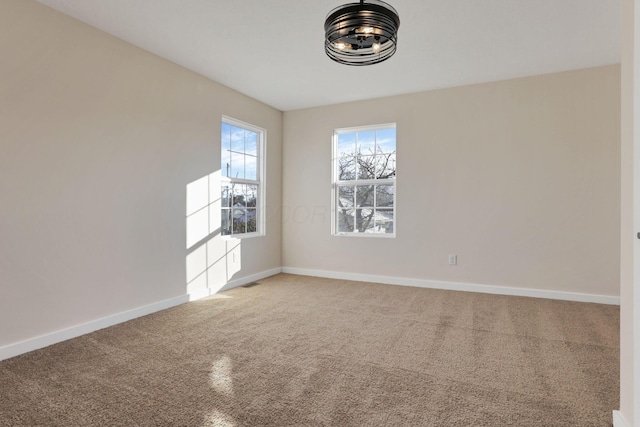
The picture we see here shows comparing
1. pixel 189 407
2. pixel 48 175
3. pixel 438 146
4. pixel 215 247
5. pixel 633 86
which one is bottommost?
pixel 189 407

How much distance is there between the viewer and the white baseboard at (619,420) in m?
1.52

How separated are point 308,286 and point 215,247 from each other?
4.29 feet

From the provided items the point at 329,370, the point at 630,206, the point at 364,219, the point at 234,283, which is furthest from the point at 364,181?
the point at 630,206

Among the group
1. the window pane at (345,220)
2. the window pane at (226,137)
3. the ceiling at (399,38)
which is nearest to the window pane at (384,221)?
the window pane at (345,220)

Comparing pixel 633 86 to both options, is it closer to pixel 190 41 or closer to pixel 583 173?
pixel 583 173

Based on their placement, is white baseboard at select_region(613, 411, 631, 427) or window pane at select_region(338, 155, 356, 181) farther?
window pane at select_region(338, 155, 356, 181)

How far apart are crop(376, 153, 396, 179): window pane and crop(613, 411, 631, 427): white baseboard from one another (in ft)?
11.7

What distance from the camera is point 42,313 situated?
2.59 m

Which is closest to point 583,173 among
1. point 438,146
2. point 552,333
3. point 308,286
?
point 438,146

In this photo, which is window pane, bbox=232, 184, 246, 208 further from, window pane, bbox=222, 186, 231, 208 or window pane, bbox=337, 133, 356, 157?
window pane, bbox=337, 133, 356, 157

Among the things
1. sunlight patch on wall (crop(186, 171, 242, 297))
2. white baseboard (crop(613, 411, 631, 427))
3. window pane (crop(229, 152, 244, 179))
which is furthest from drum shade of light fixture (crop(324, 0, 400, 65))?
window pane (crop(229, 152, 244, 179))

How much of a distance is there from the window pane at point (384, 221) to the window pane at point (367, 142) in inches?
34.9

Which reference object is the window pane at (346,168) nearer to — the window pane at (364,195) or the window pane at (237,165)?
the window pane at (364,195)

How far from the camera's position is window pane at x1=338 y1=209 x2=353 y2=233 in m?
5.14
